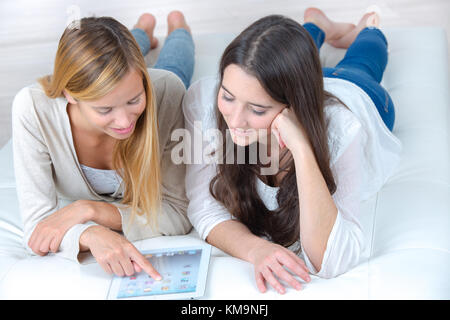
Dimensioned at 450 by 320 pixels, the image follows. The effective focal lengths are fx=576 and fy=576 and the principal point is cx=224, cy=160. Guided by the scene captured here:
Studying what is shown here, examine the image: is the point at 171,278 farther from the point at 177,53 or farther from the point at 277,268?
the point at 177,53

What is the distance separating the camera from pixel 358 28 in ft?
8.86

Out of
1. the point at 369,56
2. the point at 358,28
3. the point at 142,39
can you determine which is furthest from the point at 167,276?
the point at 358,28

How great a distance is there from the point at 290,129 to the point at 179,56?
3.51ft

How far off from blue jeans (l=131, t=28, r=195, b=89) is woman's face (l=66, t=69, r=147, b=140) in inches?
29.8

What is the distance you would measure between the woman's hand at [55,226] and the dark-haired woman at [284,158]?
0.33m

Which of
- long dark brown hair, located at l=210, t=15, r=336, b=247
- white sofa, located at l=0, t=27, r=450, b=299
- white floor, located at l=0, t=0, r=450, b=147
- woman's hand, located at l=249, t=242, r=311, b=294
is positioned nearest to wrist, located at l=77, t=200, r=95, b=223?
white sofa, located at l=0, t=27, r=450, b=299

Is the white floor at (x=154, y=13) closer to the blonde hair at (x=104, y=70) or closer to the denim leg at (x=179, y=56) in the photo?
the denim leg at (x=179, y=56)

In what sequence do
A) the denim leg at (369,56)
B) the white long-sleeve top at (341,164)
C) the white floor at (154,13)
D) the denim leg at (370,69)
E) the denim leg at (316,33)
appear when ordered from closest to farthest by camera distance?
1. the white long-sleeve top at (341,164)
2. the denim leg at (370,69)
3. the denim leg at (369,56)
4. the denim leg at (316,33)
5. the white floor at (154,13)

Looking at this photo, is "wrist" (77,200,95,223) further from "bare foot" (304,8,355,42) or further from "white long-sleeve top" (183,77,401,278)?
"bare foot" (304,8,355,42)

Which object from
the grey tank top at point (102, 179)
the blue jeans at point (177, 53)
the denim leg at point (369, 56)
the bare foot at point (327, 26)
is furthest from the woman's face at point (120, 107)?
the bare foot at point (327, 26)

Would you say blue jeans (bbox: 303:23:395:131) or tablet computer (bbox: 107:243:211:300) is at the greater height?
blue jeans (bbox: 303:23:395:131)

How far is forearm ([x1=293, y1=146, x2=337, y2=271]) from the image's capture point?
4.90 feet

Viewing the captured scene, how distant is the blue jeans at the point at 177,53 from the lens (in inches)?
93.8

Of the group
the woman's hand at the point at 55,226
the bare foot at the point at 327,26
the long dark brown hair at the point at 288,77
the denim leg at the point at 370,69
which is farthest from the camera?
the bare foot at the point at 327,26
